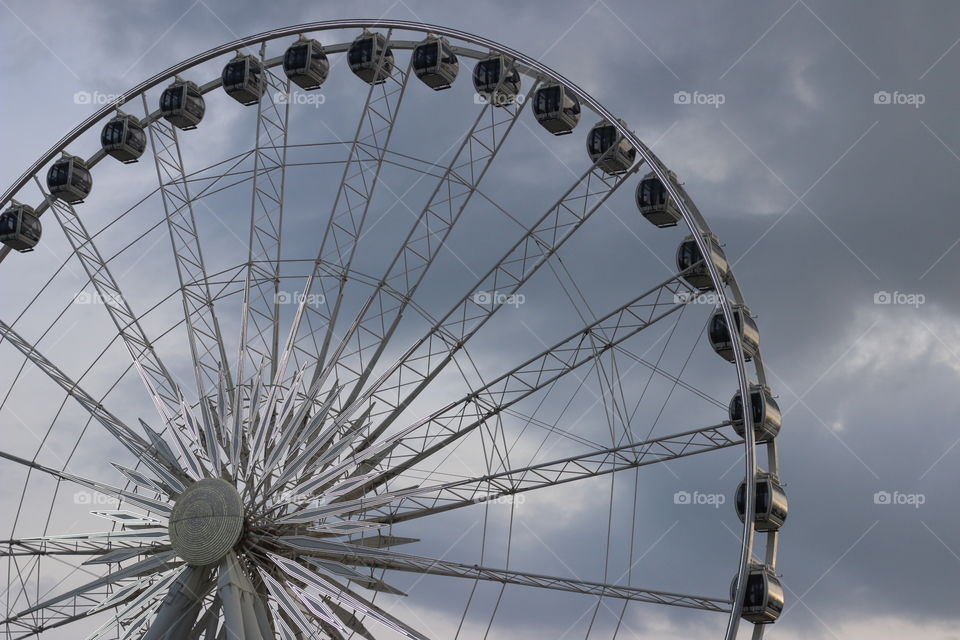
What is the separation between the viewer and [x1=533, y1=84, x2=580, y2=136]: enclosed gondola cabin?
33250 millimetres

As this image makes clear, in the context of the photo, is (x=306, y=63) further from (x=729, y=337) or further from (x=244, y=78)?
(x=729, y=337)

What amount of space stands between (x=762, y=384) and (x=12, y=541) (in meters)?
16.9

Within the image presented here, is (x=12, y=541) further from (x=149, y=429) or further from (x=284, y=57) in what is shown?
(x=284, y=57)

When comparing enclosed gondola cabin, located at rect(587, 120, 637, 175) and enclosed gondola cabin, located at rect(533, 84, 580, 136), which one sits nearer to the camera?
enclosed gondola cabin, located at rect(587, 120, 637, 175)

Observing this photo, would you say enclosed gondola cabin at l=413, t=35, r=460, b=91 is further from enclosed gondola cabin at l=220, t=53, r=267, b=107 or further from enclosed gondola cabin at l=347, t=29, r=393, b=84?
enclosed gondola cabin at l=220, t=53, r=267, b=107

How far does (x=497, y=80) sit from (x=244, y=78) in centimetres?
698

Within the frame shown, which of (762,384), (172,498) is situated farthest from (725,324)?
(172,498)

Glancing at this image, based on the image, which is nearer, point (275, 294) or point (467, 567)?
point (467, 567)

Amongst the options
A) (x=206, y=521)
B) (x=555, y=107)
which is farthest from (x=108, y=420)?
(x=555, y=107)

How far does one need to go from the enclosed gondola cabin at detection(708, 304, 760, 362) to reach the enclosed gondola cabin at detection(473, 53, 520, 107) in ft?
22.2

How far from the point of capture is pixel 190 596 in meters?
30.2

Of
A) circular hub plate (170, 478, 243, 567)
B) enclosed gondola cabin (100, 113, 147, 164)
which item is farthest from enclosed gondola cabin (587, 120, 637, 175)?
enclosed gondola cabin (100, 113, 147, 164)

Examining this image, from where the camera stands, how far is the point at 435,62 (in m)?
34.8

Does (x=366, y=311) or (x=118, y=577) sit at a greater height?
(x=366, y=311)
